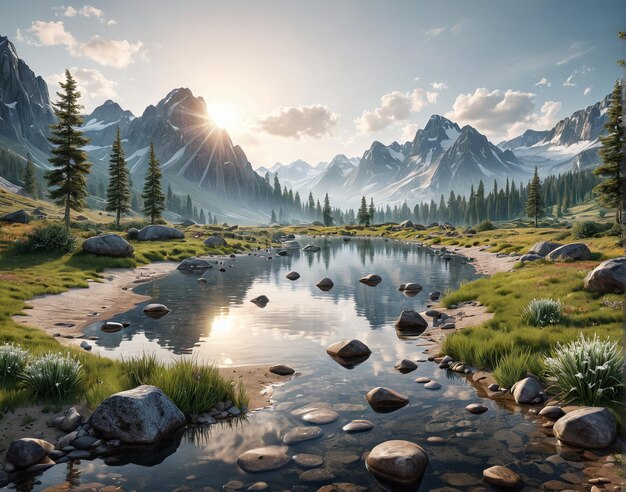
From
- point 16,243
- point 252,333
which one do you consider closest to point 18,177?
point 16,243

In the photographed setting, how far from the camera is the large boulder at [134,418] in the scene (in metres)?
8.06

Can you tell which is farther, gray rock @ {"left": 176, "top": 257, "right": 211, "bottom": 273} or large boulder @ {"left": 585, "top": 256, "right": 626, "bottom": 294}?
gray rock @ {"left": 176, "top": 257, "right": 211, "bottom": 273}

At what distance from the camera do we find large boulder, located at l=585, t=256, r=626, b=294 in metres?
15.0

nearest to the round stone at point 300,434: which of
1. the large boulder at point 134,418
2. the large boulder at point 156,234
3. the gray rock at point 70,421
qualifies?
the large boulder at point 134,418

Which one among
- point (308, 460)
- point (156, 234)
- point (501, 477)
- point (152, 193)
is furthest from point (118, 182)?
point (501, 477)

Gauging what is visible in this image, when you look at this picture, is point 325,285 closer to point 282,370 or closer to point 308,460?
point 282,370

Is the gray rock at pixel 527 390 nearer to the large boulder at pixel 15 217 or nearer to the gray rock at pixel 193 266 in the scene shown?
the gray rock at pixel 193 266

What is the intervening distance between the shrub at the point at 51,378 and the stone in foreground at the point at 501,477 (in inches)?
351

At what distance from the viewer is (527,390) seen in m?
9.77

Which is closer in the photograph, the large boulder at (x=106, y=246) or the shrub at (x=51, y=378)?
the shrub at (x=51, y=378)

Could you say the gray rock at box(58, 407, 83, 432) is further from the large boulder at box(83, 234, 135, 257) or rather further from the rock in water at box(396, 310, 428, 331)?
the large boulder at box(83, 234, 135, 257)

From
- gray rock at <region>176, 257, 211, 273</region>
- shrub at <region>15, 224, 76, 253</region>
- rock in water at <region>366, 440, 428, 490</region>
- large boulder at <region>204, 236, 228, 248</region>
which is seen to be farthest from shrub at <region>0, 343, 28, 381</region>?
large boulder at <region>204, 236, 228, 248</region>

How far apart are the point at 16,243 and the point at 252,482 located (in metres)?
34.3

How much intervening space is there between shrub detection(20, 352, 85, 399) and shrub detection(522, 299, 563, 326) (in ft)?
45.6
